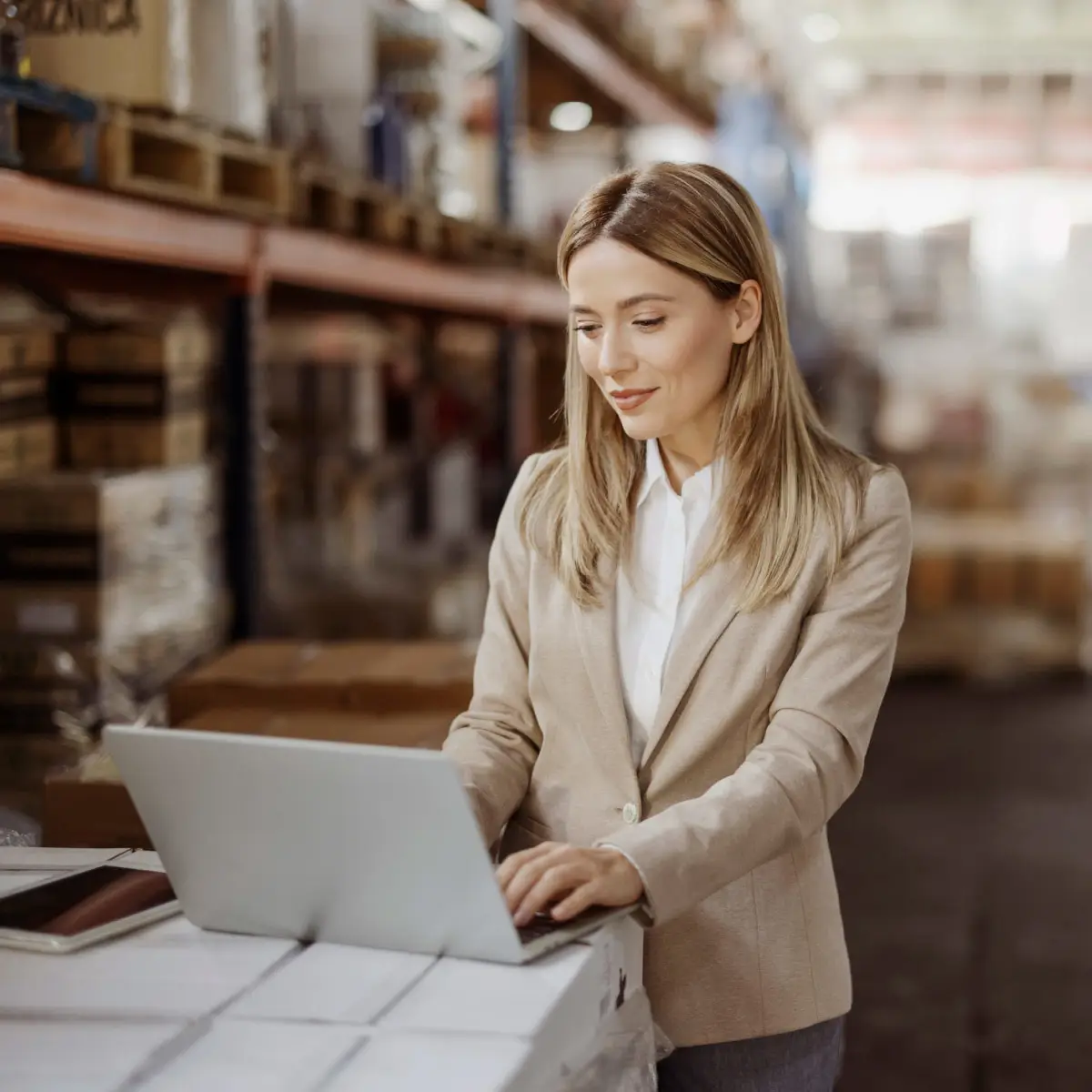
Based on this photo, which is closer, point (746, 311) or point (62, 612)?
point (746, 311)

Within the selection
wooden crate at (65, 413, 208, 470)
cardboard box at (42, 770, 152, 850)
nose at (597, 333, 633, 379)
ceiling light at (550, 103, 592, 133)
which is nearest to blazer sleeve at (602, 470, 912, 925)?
nose at (597, 333, 633, 379)

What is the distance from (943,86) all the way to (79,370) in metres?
13.9

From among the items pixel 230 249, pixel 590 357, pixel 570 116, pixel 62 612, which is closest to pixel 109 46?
pixel 230 249

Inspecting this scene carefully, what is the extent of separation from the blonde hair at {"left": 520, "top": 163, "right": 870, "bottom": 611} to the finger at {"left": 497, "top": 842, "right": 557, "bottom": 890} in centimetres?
41

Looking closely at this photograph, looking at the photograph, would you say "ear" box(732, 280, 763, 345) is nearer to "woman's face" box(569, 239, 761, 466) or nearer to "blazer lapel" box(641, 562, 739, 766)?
"woman's face" box(569, 239, 761, 466)

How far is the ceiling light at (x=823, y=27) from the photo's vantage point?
14.5 meters

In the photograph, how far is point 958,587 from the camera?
8.64 meters

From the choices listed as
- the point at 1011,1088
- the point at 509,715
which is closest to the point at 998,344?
the point at 1011,1088

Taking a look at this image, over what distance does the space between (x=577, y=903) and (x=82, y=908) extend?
19.9 inches

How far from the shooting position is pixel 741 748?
191cm

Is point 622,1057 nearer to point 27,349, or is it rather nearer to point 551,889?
point 551,889

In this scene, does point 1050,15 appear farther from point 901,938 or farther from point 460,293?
point 901,938

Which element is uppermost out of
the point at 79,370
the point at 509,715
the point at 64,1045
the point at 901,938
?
the point at 79,370

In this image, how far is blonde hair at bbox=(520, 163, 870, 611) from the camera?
6.09ft
